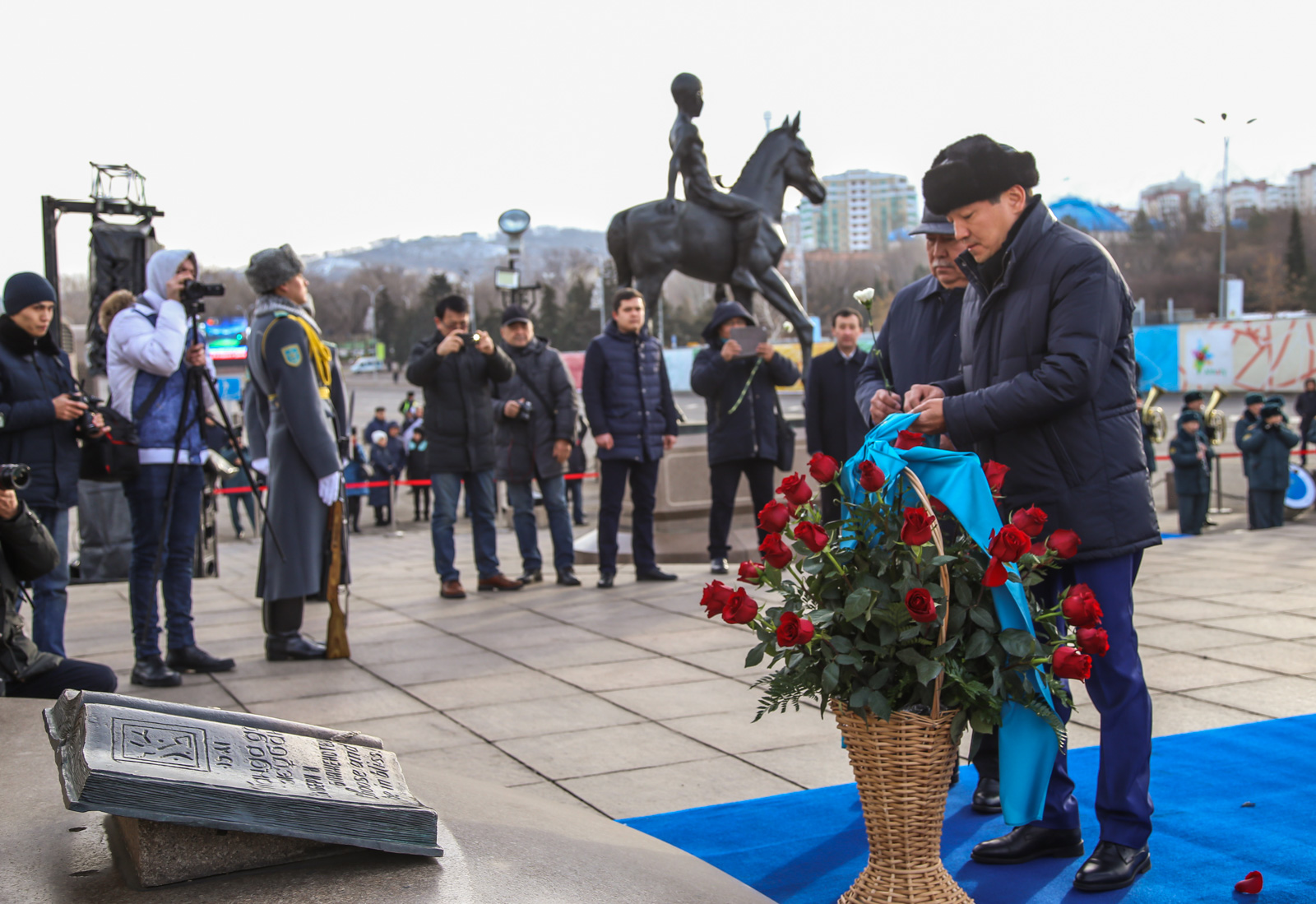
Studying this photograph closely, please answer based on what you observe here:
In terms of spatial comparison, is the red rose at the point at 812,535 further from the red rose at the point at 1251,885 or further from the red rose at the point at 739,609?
the red rose at the point at 1251,885

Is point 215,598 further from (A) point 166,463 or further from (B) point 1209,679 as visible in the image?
(B) point 1209,679

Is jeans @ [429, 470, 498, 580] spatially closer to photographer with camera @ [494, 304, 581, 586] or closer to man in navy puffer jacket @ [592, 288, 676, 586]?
photographer with camera @ [494, 304, 581, 586]

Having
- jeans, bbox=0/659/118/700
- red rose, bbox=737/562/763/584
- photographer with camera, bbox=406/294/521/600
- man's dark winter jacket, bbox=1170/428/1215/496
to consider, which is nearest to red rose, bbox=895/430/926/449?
red rose, bbox=737/562/763/584

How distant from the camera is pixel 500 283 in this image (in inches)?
789

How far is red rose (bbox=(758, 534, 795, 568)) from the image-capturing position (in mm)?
2699

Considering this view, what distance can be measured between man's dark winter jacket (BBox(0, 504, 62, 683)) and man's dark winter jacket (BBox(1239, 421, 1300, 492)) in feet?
38.2

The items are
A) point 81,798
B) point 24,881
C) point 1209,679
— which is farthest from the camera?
point 1209,679

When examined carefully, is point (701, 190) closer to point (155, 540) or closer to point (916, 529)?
point (155, 540)

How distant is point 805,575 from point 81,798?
1617 mm

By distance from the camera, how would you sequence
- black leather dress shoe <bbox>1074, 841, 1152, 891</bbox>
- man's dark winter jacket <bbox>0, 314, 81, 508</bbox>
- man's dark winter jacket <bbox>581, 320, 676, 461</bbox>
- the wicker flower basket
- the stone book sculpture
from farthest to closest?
man's dark winter jacket <bbox>581, 320, 676, 461</bbox>, man's dark winter jacket <bbox>0, 314, 81, 508</bbox>, black leather dress shoe <bbox>1074, 841, 1152, 891</bbox>, the wicker flower basket, the stone book sculpture

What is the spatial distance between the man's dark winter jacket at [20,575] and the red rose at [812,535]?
2.75 meters

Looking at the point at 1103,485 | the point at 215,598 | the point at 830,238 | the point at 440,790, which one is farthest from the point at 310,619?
the point at 830,238

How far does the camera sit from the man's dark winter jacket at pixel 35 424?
527 centimetres

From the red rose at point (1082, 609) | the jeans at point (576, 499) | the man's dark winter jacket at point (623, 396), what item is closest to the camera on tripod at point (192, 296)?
the man's dark winter jacket at point (623, 396)
